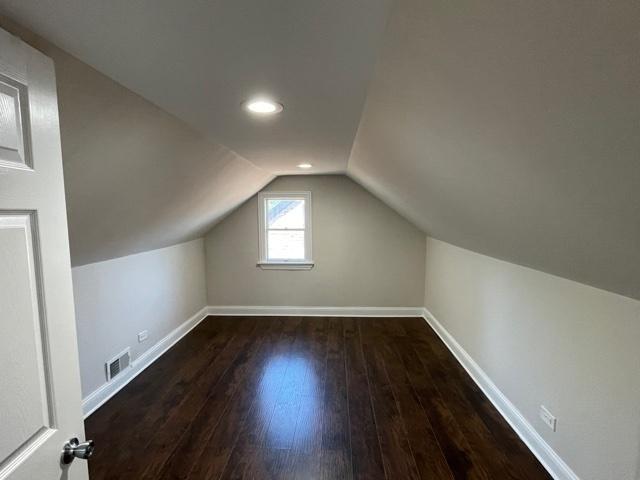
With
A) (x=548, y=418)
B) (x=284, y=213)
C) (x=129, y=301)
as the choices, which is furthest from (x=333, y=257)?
(x=548, y=418)

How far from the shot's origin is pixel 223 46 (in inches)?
38.4

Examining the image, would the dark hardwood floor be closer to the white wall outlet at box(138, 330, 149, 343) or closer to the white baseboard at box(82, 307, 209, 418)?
the white baseboard at box(82, 307, 209, 418)

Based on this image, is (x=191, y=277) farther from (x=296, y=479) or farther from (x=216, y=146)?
(x=296, y=479)

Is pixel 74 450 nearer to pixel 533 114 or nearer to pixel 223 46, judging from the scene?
pixel 223 46

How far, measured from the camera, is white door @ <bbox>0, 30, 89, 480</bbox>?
662mm

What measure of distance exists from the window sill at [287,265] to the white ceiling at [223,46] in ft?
9.69

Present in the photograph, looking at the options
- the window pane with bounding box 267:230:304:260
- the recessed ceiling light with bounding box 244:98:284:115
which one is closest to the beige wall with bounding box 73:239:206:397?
the window pane with bounding box 267:230:304:260

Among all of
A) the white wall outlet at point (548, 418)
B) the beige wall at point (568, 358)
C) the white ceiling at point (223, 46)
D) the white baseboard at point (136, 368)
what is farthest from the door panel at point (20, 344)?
the white wall outlet at point (548, 418)

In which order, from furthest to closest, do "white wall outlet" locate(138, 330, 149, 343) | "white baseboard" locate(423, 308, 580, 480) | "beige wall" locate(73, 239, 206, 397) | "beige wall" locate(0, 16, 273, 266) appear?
"white wall outlet" locate(138, 330, 149, 343) < "beige wall" locate(73, 239, 206, 397) < "white baseboard" locate(423, 308, 580, 480) < "beige wall" locate(0, 16, 273, 266)

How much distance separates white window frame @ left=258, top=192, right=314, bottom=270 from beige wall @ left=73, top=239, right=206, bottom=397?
3.05 ft

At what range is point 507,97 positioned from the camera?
822 millimetres

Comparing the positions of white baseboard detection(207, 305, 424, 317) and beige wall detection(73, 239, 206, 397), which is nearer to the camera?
beige wall detection(73, 239, 206, 397)

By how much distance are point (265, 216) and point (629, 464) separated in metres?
3.96

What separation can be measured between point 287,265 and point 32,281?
372 centimetres
